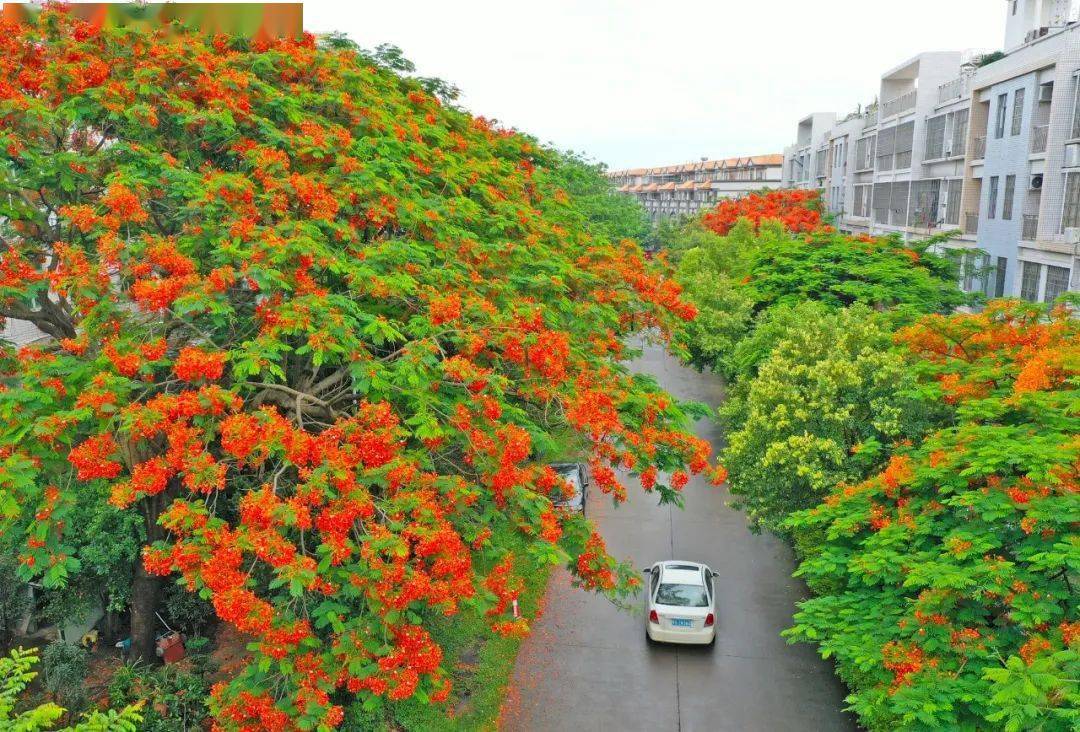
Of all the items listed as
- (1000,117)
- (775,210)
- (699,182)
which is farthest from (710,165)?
(1000,117)

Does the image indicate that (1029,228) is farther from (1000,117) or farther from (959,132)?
(959,132)

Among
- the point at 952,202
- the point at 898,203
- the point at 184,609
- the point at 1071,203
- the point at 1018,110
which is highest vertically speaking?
the point at 1018,110

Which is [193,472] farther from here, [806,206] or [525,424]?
[806,206]

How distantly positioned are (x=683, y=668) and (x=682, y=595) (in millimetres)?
1201

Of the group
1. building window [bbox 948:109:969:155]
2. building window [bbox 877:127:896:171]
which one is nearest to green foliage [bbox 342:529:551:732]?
building window [bbox 948:109:969:155]

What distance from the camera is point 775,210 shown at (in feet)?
151

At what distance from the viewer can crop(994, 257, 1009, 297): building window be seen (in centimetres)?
2323

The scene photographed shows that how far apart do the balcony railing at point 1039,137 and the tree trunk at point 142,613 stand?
861 inches

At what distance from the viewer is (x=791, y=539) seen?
15.2 m

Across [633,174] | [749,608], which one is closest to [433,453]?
[749,608]

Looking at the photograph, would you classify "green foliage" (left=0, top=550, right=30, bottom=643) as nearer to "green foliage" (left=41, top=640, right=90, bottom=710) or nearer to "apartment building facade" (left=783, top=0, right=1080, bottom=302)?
"green foliage" (left=41, top=640, right=90, bottom=710)

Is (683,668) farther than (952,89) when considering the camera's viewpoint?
No

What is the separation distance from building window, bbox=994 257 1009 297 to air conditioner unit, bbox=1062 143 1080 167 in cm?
395

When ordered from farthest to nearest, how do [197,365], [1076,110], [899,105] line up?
[899,105] < [1076,110] < [197,365]
